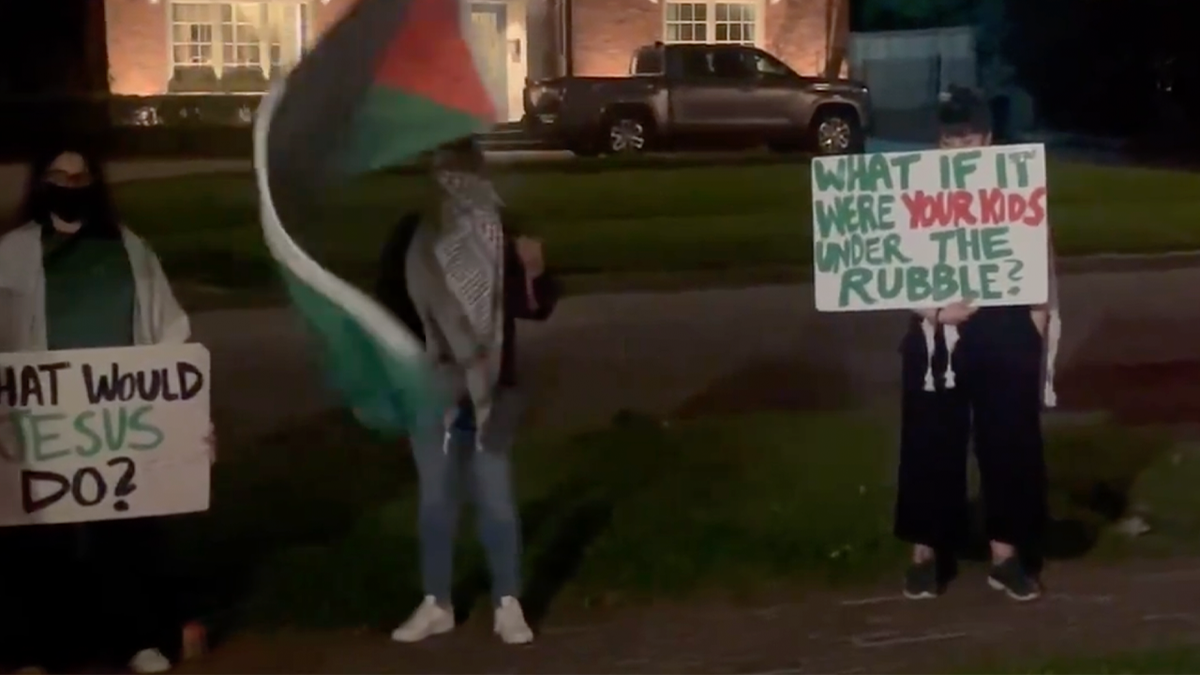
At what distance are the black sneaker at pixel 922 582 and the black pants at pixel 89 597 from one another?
2879 mm

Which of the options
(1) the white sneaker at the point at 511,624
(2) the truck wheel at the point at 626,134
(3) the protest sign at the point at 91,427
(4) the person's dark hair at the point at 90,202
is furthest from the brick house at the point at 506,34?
(1) the white sneaker at the point at 511,624

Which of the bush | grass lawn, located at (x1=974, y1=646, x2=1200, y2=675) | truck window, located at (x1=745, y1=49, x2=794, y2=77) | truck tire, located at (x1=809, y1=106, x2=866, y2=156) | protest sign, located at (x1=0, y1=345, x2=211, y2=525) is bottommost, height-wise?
grass lawn, located at (x1=974, y1=646, x2=1200, y2=675)

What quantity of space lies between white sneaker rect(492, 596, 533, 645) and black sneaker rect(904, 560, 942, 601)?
1.59 metres

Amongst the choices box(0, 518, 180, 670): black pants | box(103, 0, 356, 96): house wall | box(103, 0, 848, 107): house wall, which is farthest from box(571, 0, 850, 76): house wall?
box(0, 518, 180, 670): black pants

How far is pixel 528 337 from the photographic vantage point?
6879mm

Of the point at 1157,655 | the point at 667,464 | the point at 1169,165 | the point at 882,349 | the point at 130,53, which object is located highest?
the point at 130,53

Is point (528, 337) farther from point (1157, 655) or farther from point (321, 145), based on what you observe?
point (1157, 655)

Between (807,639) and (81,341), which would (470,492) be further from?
(81,341)

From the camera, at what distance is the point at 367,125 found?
6.58 metres

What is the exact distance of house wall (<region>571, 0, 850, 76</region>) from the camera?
22.1 ft

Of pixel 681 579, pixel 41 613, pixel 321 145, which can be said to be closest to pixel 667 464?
pixel 681 579

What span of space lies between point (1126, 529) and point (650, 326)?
2.27 metres

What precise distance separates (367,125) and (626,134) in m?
1.05

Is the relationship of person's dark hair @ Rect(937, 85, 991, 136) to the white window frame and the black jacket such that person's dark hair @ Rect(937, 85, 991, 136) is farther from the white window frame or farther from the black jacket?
the black jacket
